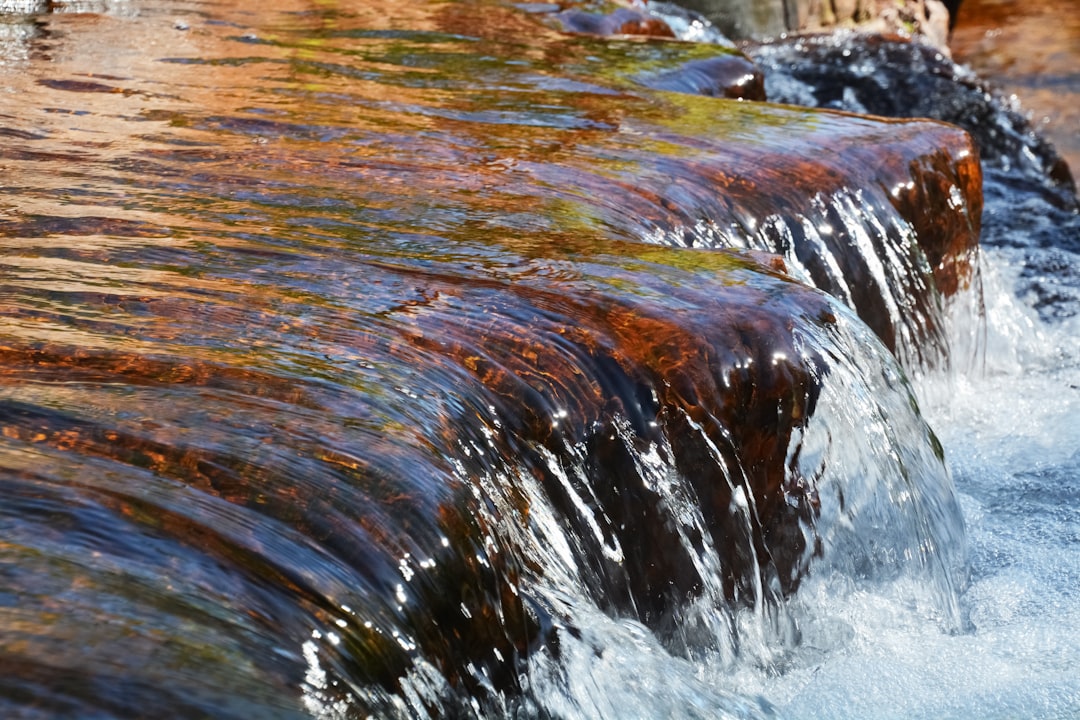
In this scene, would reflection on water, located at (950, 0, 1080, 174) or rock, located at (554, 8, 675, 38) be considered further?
reflection on water, located at (950, 0, 1080, 174)

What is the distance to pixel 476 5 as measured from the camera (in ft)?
22.9

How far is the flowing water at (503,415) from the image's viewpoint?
1790 mm

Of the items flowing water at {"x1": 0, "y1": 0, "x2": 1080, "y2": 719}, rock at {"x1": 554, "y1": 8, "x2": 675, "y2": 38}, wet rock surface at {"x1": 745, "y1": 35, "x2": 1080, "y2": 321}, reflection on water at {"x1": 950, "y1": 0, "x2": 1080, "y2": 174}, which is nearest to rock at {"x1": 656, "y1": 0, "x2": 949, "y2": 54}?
reflection on water at {"x1": 950, "y1": 0, "x2": 1080, "y2": 174}

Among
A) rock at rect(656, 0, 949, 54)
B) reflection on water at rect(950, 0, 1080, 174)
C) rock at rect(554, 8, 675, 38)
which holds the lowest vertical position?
reflection on water at rect(950, 0, 1080, 174)

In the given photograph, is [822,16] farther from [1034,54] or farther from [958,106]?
[958,106]

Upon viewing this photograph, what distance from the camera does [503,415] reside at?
2387 millimetres

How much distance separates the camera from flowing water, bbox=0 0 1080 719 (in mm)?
1790

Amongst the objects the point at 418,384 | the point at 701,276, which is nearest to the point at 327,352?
the point at 418,384

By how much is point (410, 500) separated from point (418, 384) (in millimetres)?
394

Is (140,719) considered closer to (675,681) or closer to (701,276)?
(675,681)

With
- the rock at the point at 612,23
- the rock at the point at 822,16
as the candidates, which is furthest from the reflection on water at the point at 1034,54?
the rock at the point at 612,23

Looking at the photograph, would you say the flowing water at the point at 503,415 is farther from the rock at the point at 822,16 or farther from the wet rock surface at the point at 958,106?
the rock at the point at 822,16

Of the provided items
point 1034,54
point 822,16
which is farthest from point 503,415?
point 1034,54

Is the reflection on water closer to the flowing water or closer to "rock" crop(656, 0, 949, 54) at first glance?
"rock" crop(656, 0, 949, 54)
